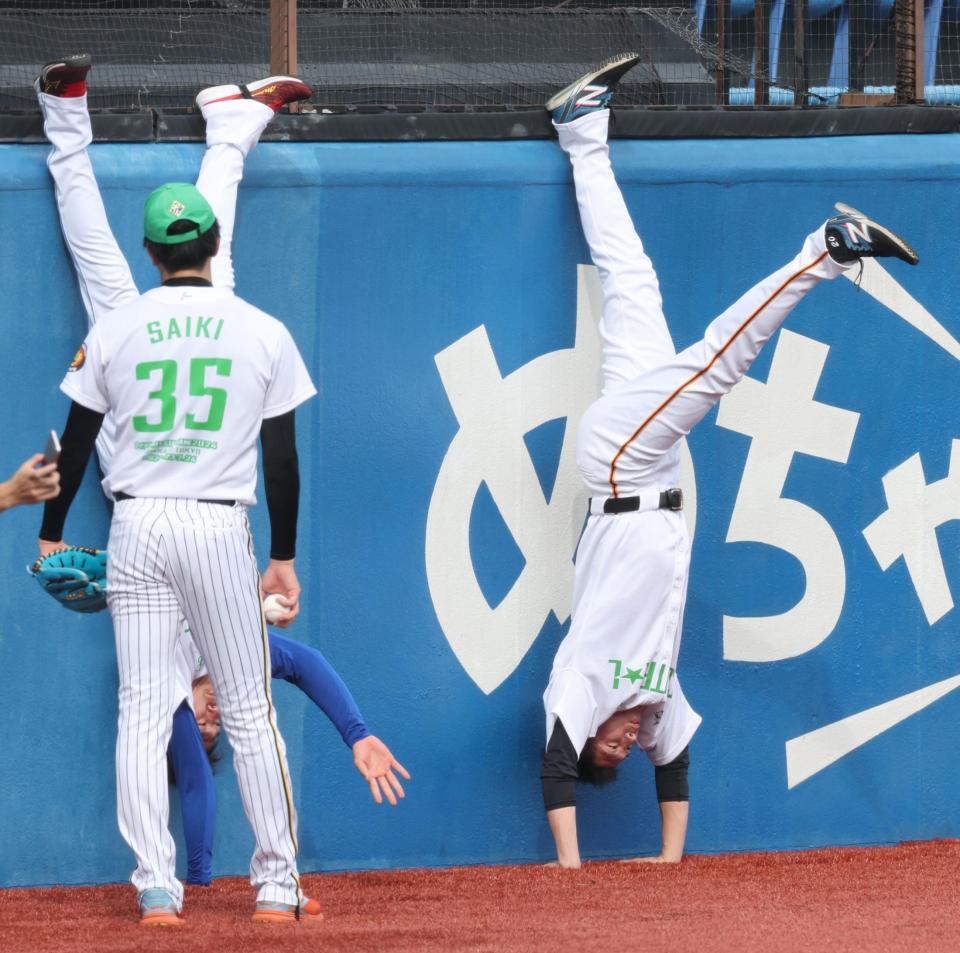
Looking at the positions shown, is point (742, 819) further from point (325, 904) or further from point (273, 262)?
point (273, 262)

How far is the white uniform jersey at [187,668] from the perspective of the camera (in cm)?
438

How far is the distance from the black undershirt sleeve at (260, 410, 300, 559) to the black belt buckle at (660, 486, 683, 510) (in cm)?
134

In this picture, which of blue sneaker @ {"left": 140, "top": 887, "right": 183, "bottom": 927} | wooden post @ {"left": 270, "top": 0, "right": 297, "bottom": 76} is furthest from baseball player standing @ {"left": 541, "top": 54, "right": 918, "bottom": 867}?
blue sneaker @ {"left": 140, "top": 887, "right": 183, "bottom": 927}

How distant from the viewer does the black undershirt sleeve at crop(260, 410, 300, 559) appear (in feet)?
12.9

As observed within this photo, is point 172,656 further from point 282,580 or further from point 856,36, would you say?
point 856,36

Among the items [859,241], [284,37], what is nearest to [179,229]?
[284,37]

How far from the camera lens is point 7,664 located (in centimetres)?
473

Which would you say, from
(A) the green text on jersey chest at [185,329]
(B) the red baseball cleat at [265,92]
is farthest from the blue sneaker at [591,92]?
(A) the green text on jersey chest at [185,329]

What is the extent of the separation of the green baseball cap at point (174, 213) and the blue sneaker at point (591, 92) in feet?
5.02

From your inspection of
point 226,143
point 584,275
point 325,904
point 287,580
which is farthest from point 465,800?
point 226,143

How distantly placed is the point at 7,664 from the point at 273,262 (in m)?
1.41

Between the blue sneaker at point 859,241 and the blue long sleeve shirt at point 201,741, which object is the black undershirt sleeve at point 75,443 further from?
the blue sneaker at point 859,241

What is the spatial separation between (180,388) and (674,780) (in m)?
2.01

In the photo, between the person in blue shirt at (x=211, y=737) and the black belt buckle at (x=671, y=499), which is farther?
the black belt buckle at (x=671, y=499)
